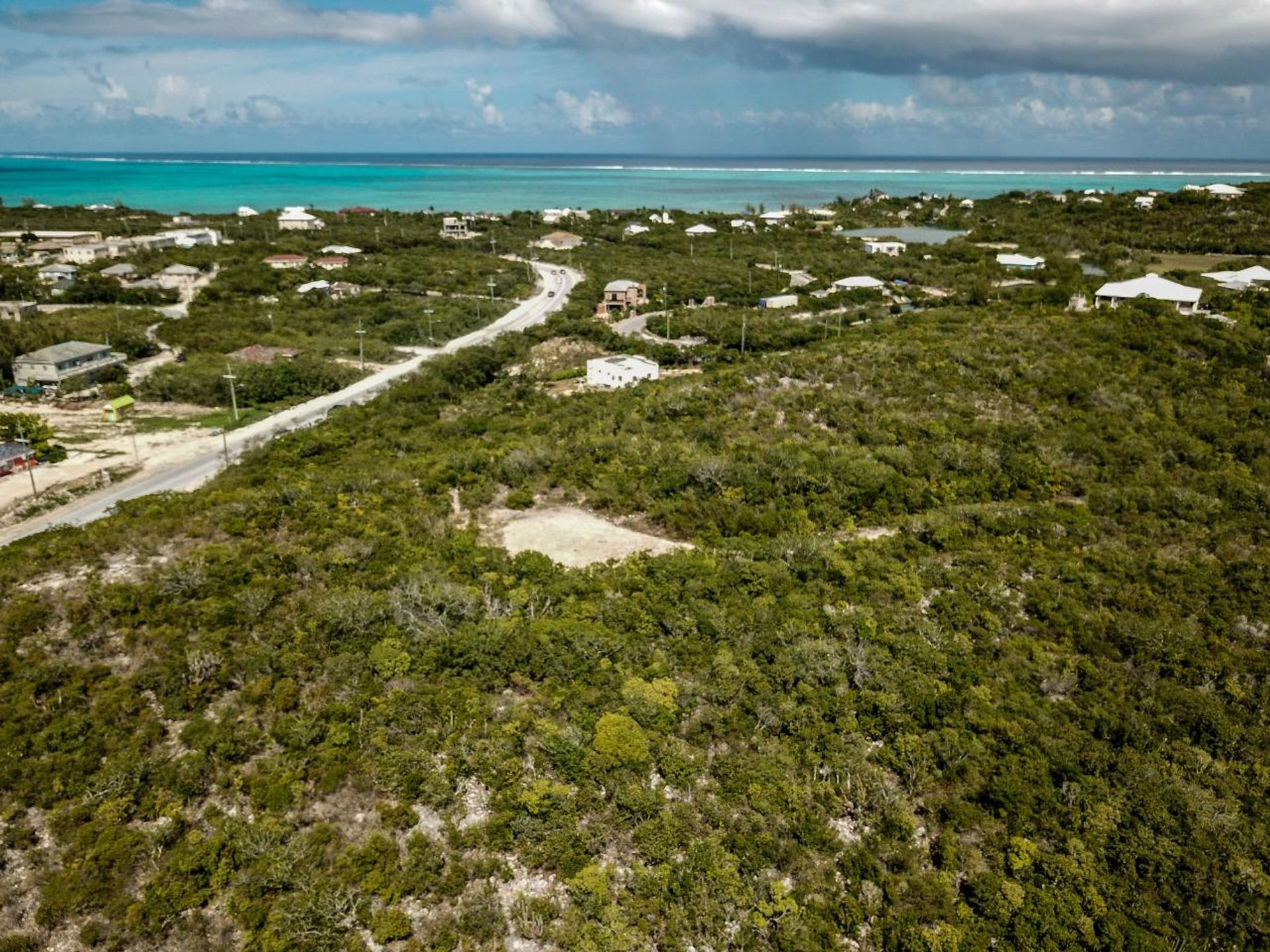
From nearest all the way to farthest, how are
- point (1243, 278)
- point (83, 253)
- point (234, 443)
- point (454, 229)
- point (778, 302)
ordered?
1. point (234, 443)
2. point (1243, 278)
3. point (778, 302)
4. point (83, 253)
5. point (454, 229)

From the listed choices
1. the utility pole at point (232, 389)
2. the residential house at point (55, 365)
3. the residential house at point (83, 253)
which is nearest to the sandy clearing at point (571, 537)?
the utility pole at point (232, 389)

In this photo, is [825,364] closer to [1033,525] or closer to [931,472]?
[931,472]

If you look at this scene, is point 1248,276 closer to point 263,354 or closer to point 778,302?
point 778,302

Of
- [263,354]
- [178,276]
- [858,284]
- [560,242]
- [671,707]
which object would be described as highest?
[560,242]

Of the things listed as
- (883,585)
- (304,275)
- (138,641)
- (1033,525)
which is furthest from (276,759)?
(304,275)

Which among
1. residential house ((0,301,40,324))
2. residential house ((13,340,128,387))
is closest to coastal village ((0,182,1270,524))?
residential house ((13,340,128,387))

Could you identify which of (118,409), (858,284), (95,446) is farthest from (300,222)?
(858,284)

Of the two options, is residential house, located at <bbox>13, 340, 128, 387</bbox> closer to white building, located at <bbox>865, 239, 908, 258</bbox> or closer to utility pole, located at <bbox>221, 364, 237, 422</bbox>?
utility pole, located at <bbox>221, 364, 237, 422</bbox>
